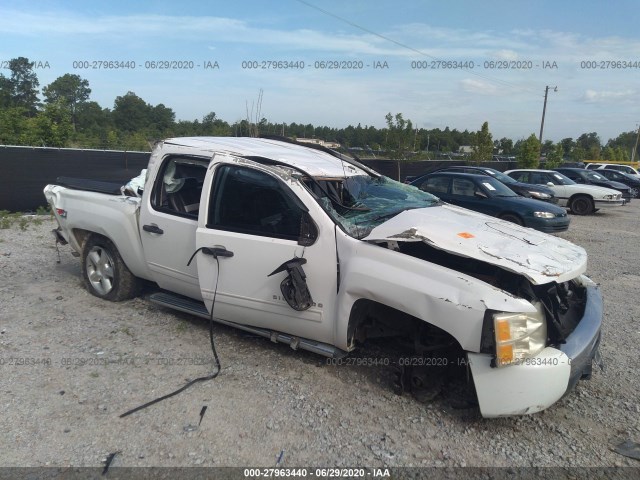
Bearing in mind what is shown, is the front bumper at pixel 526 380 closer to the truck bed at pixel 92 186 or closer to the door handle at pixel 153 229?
the door handle at pixel 153 229

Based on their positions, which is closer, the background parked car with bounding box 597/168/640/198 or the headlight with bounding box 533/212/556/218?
the headlight with bounding box 533/212/556/218

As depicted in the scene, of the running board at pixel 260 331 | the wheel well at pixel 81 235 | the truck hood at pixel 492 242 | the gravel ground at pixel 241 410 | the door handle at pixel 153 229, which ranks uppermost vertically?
the truck hood at pixel 492 242

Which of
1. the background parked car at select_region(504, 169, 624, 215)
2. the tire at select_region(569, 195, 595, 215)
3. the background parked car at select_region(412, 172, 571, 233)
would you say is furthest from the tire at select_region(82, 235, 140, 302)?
the tire at select_region(569, 195, 595, 215)

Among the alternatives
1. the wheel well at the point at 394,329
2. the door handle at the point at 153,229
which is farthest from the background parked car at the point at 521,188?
the wheel well at the point at 394,329

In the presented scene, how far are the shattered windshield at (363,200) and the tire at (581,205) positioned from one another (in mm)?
14960

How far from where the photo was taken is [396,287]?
3.47m

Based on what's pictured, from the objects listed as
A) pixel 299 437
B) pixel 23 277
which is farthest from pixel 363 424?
pixel 23 277

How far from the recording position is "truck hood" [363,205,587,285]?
3396 mm

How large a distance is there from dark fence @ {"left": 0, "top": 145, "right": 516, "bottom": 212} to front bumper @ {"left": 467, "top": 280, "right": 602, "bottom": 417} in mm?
12095

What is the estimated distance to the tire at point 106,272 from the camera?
564 cm

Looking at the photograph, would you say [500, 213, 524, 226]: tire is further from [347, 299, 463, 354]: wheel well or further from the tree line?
[347, 299, 463, 354]: wheel well

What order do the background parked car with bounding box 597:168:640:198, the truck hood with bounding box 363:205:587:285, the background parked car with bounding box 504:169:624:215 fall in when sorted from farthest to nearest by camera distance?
the background parked car with bounding box 597:168:640:198 → the background parked car with bounding box 504:169:624:215 → the truck hood with bounding box 363:205:587:285

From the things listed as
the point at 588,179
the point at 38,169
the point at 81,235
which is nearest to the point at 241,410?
the point at 81,235

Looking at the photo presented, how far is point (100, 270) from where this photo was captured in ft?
19.2
